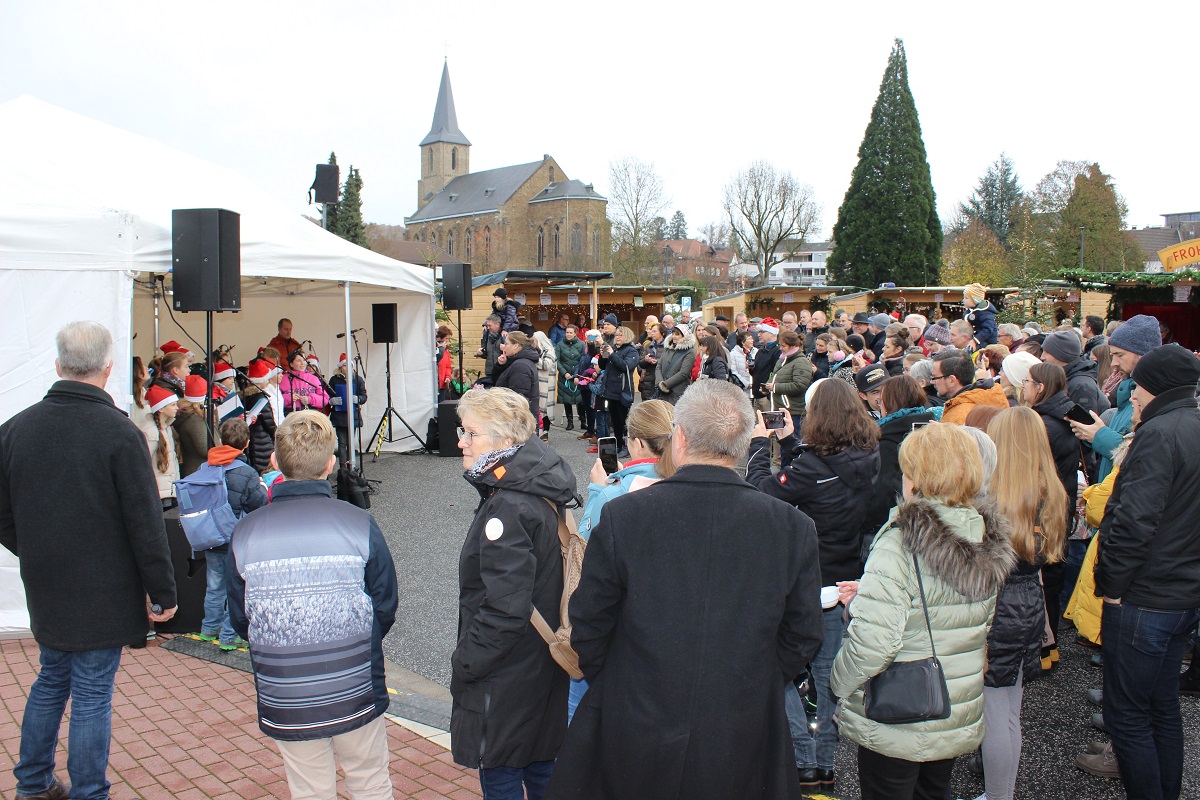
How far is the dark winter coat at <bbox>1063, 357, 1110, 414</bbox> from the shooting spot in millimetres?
5391

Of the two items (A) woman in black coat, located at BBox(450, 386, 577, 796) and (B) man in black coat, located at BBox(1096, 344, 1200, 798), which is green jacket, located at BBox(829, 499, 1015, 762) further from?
(A) woman in black coat, located at BBox(450, 386, 577, 796)

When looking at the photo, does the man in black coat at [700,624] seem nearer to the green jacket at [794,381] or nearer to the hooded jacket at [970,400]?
the hooded jacket at [970,400]

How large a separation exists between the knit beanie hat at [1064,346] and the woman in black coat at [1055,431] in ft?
4.23

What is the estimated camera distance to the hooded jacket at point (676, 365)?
919 cm

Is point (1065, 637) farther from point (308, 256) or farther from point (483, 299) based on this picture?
point (483, 299)

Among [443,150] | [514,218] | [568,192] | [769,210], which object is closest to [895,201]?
[769,210]

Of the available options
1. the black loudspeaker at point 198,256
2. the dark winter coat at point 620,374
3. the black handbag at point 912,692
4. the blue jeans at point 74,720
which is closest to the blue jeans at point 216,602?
the blue jeans at point 74,720

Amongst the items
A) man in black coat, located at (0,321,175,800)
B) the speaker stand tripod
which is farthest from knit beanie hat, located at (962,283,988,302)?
man in black coat, located at (0,321,175,800)

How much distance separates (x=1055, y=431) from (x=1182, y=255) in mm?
10380

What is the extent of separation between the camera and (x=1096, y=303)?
15.7m

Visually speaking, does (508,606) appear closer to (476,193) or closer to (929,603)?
(929,603)

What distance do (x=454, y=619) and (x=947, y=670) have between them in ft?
12.2

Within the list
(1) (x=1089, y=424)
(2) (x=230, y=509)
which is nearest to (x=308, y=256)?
(2) (x=230, y=509)

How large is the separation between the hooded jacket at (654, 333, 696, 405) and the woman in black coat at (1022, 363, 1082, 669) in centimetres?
495
